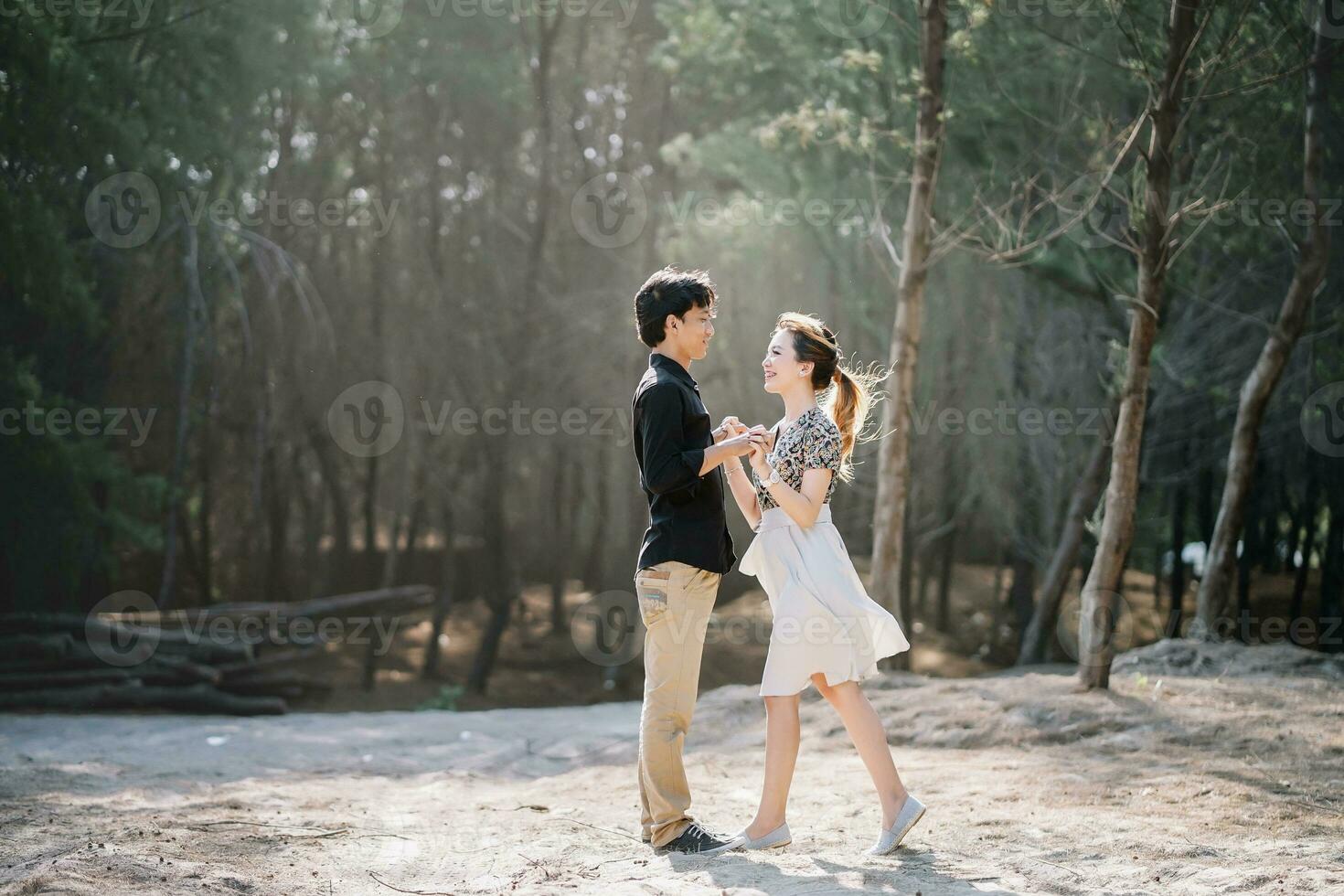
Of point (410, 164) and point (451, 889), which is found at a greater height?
point (410, 164)

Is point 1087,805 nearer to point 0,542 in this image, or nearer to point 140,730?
point 140,730

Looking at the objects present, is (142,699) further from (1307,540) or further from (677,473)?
(1307,540)

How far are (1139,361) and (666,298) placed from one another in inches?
154

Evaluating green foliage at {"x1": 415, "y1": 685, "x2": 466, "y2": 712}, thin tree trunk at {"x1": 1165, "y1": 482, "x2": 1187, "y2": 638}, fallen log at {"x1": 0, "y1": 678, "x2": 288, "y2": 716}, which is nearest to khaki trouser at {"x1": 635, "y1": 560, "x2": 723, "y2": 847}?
fallen log at {"x1": 0, "y1": 678, "x2": 288, "y2": 716}

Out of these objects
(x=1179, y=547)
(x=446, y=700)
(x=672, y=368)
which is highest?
(x=672, y=368)

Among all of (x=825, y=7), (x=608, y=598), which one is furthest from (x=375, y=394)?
(x=825, y=7)

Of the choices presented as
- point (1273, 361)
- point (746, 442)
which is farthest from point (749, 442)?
point (1273, 361)

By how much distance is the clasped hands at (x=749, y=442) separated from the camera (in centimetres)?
405

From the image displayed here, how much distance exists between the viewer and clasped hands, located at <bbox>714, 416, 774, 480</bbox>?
4047 mm

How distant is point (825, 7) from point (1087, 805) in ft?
26.8

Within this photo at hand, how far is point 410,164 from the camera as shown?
680 inches

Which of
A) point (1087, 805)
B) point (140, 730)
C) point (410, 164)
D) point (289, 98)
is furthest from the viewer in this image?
point (410, 164)

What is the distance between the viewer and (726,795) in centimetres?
564

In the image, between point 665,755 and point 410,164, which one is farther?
point 410,164
